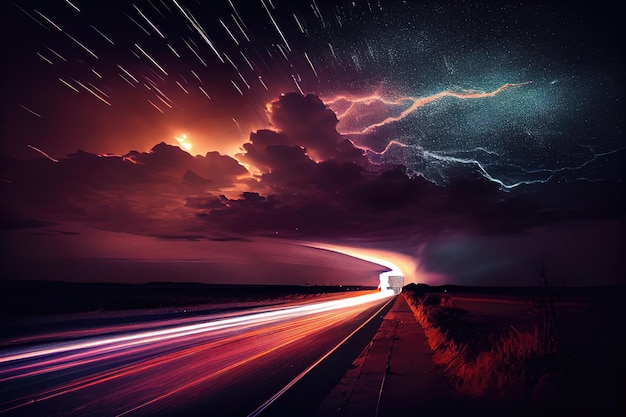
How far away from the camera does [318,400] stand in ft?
24.5

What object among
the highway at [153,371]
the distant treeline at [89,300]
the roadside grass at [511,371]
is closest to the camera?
the highway at [153,371]

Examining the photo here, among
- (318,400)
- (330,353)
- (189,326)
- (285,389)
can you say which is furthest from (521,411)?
(189,326)

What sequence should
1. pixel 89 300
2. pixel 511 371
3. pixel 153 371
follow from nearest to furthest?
pixel 511 371, pixel 153 371, pixel 89 300

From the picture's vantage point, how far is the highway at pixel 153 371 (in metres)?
7.02

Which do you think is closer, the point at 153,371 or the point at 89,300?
the point at 153,371

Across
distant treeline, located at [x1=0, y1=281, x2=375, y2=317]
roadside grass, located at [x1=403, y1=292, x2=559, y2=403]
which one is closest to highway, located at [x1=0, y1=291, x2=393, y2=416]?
roadside grass, located at [x1=403, y1=292, x2=559, y2=403]

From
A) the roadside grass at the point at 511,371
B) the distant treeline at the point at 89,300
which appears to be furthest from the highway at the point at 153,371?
the distant treeline at the point at 89,300

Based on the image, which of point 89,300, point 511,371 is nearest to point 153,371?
point 511,371

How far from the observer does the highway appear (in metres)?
7.02

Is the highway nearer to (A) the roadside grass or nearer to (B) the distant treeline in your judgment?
(A) the roadside grass

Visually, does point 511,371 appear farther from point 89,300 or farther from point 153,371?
point 89,300

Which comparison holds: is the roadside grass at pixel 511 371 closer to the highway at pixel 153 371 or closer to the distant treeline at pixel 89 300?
the highway at pixel 153 371

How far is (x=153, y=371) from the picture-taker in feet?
33.3

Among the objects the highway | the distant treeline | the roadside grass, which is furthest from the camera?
the distant treeline
